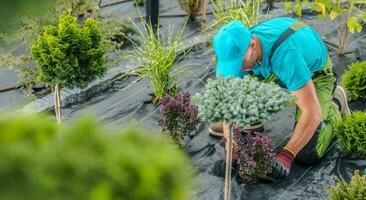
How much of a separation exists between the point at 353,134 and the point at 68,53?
1.90m

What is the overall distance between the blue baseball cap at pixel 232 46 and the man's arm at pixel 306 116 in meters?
0.43

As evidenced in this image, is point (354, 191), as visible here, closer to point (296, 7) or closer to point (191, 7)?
point (296, 7)

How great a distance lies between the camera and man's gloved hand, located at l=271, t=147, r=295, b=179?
3480 mm

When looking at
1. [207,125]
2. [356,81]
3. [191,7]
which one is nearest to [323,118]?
[356,81]

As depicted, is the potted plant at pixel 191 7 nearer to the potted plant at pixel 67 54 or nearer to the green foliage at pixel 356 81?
the green foliage at pixel 356 81

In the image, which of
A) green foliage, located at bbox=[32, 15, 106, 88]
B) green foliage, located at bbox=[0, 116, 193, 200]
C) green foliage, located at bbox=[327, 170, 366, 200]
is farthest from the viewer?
green foliage, located at bbox=[32, 15, 106, 88]

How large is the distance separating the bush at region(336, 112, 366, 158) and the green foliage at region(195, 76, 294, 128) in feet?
2.91

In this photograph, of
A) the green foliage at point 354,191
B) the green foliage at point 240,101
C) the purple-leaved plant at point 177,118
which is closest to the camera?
the green foliage at point 240,101

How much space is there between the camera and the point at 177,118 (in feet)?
12.5

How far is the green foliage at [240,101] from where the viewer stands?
2727 millimetres

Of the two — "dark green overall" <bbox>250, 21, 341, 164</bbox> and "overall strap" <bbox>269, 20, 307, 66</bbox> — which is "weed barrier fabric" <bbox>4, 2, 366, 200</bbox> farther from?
"overall strap" <bbox>269, 20, 307, 66</bbox>

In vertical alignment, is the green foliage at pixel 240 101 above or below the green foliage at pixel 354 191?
above

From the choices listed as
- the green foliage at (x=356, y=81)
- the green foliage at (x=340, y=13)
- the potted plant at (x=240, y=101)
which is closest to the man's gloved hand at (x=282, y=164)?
the potted plant at (x=240, y=101)

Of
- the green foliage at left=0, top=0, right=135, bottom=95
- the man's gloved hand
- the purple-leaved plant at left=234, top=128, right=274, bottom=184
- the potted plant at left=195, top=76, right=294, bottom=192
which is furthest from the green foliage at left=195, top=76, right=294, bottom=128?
the green foliage at left=0, top=0, right=135, bottom=95
